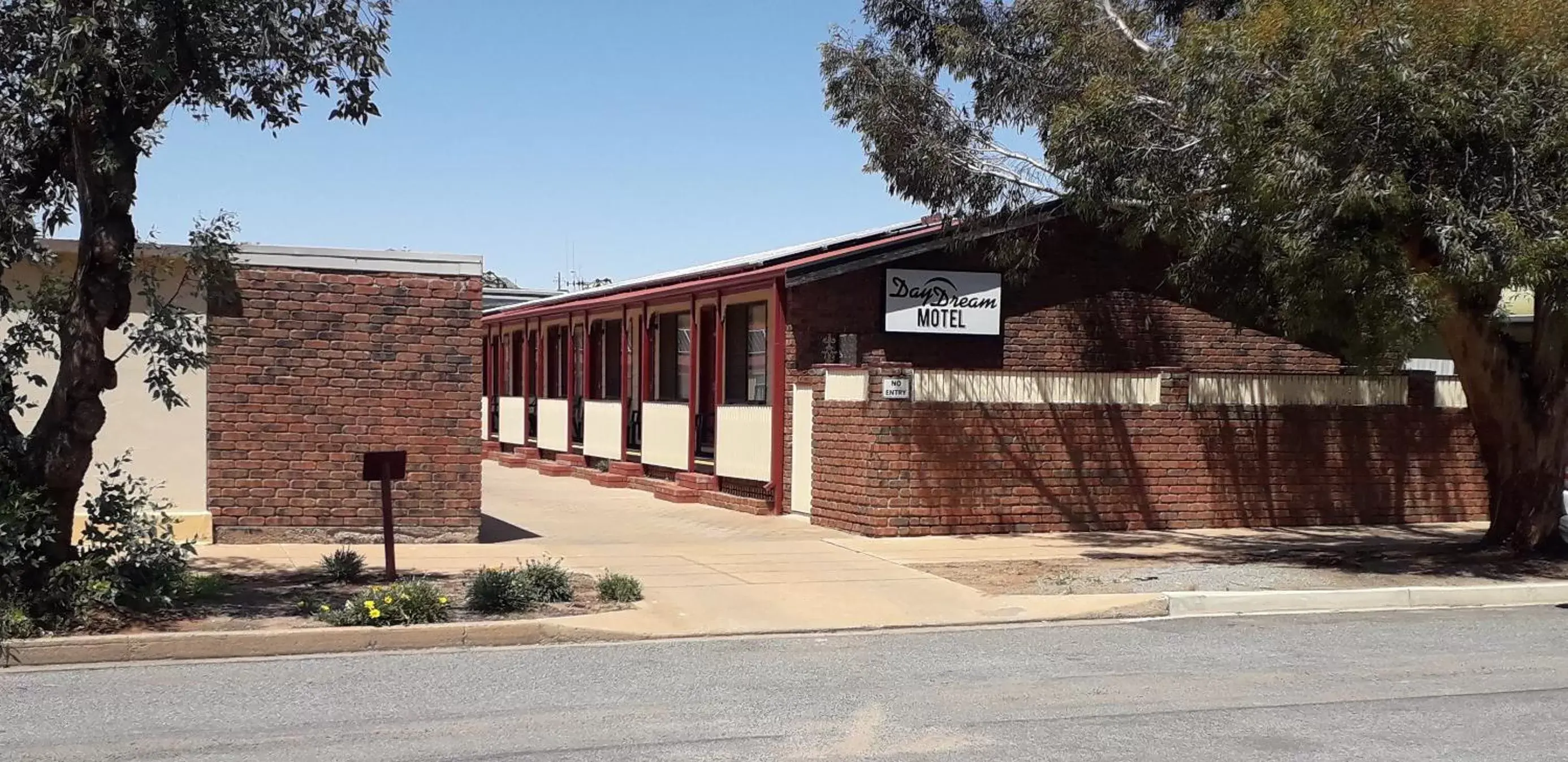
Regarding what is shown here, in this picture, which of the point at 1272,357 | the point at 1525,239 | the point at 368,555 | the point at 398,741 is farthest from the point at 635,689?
the point at 1272,357

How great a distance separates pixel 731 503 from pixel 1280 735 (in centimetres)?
1315

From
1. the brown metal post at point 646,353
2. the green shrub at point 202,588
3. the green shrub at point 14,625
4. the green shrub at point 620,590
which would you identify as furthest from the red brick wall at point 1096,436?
the green shrub at point 14,625

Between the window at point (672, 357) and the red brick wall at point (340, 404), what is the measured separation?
9131mm

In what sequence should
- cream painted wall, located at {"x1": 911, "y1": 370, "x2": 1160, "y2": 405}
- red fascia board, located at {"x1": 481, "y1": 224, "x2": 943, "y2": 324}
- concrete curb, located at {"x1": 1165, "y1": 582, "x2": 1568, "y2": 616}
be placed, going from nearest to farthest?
concrete curb, located at {"x1": 1165, "y1": 582, "x2": 1568, "y2": 616} → cream painted wall, located at {"x1": 911, "y1": 370, "x2": 1160, "y2": 405} → red fascia board, located at {"x1": 481, "y1": 224, "x2": 943, "y2": 324}

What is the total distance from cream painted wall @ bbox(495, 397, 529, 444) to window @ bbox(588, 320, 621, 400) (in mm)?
3285

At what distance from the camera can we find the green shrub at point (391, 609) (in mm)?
10461

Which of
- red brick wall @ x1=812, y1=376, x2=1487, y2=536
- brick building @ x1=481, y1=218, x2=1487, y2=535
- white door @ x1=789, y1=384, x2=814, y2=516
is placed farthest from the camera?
white door @ x1=789, y1=384, x2=814, y2=516

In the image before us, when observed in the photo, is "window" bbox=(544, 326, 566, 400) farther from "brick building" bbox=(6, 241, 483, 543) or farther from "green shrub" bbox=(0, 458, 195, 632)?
"green shrub" bbox=(0, 458, 195, 632)

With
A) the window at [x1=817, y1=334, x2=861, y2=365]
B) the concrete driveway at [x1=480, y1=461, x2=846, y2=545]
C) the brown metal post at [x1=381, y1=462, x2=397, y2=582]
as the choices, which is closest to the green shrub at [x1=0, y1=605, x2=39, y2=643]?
the brown metal post at [x1=381, y1=462, x2=397, y2=582]

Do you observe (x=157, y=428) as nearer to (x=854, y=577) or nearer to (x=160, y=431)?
(x=160, y=431)

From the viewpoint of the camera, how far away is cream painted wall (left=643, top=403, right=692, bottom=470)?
22.8 metres

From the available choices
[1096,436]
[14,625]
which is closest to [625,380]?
[1096,436]

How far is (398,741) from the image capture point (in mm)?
7414

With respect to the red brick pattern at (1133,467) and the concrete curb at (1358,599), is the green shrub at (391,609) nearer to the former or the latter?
the concrete curb at (1358,599)
